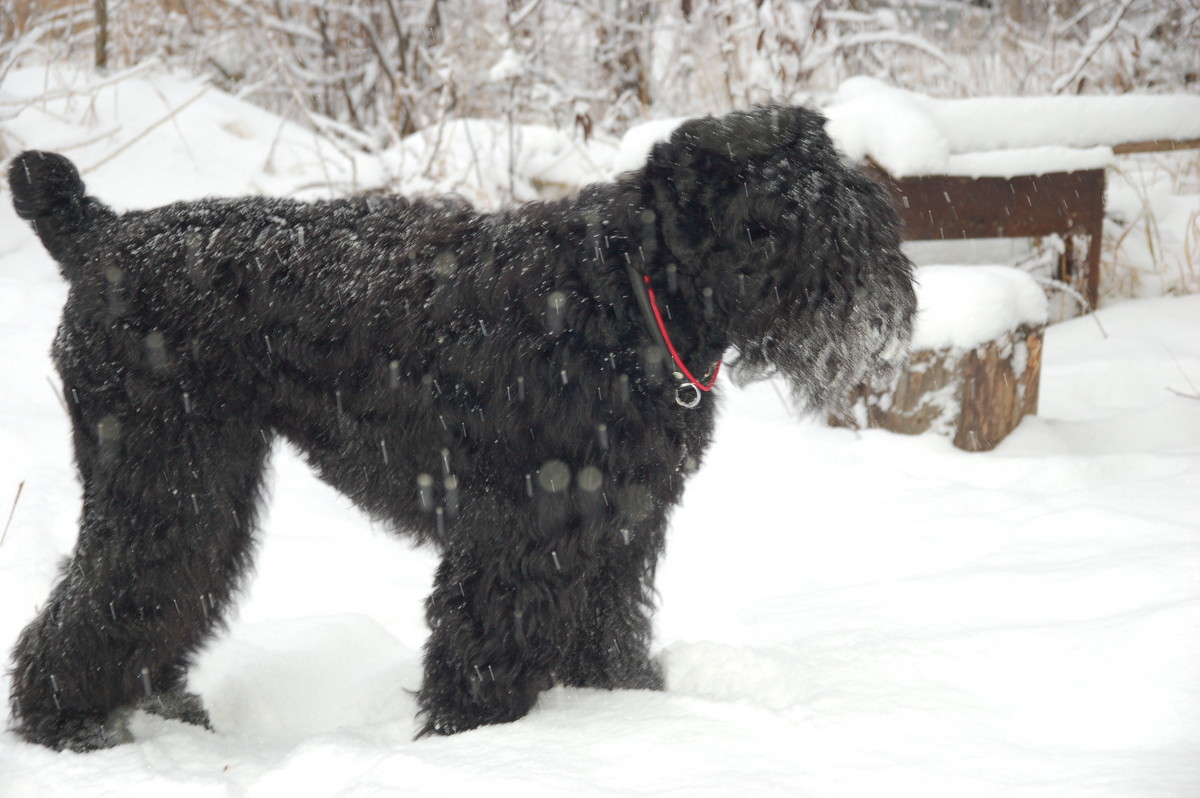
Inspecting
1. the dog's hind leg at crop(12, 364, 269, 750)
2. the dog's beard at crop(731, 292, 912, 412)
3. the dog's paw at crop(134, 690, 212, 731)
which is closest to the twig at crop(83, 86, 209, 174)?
the dog's hind leg at crop(12, 364, 269, 750)

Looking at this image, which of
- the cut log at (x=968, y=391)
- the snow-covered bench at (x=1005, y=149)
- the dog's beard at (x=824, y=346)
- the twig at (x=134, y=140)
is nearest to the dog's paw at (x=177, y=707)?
the dog's beard at (x=824, y=346)

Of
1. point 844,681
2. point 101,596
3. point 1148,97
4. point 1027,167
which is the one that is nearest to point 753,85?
point 1027,167

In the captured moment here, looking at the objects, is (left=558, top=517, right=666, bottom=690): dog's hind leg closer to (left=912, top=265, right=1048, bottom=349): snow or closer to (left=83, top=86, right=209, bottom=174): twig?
(left=912, top=265, right=1048, bottom=349): snow

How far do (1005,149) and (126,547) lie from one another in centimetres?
522

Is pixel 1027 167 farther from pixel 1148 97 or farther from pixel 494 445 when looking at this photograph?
pixel 494 445

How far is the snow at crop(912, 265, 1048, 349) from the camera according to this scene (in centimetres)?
426

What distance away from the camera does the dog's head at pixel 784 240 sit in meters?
2.19

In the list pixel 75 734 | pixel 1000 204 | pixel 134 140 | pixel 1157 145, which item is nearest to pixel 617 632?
pixel 75 734

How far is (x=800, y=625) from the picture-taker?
2924 millimetres

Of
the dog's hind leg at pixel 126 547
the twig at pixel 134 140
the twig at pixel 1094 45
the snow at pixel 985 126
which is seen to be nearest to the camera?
the dog's hind leg at pixel 126 547

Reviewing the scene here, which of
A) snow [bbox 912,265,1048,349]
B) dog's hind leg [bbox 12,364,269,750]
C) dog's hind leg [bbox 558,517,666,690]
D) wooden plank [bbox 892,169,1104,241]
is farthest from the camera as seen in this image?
wooden plank [bbox 892,169,1104,241]

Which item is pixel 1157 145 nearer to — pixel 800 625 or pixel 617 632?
pixel 800 625

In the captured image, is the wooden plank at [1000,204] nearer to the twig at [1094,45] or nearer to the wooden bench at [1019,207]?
the wooden bench at [1019,207]

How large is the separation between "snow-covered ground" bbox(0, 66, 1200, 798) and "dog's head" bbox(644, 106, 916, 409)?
3.00 feet
